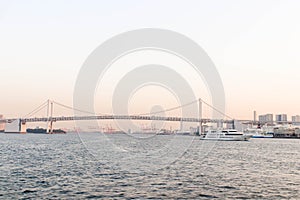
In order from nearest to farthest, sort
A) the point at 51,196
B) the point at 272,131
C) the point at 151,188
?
the point at 51,196
the point at 151,188
the point at 272,131

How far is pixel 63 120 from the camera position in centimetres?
14538

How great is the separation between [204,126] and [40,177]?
462ft

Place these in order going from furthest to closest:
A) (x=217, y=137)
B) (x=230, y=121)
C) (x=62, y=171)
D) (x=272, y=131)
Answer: (x=272, y=131) → (x=230, y=121) → (x=217, y=137) → (x=62, y=171)

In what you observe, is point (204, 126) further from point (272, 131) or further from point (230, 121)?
point (272, 131)

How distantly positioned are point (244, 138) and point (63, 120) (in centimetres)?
7579

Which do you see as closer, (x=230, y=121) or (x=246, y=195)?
(x=246, y=195)

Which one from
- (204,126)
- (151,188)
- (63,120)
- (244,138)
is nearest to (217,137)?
(244,138)

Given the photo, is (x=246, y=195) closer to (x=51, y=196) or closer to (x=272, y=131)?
(x=51, y=196)

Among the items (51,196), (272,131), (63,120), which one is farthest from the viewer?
(272,131)

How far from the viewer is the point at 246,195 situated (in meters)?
19.8

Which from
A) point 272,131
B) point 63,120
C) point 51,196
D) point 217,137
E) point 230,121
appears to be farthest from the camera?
point 272,131

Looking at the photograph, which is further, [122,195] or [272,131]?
[272,131]

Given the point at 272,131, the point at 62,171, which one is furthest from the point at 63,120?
the point at 62,171

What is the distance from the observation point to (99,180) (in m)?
24.0
